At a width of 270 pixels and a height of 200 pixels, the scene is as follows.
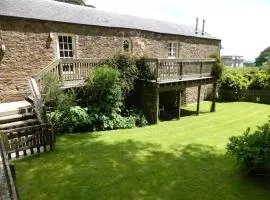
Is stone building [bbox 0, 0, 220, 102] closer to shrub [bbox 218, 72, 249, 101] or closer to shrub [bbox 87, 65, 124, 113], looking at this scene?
shrub [bbox 87, 65, 124, 113]

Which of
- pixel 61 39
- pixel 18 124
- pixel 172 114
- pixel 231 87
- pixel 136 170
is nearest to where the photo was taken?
pixel 136 170

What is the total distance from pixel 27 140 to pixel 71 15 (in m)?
8.94

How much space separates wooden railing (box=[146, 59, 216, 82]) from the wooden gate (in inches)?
264

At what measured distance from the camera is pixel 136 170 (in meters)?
6.87

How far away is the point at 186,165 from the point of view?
7.34 meters

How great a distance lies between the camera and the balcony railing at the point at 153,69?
1077 cm

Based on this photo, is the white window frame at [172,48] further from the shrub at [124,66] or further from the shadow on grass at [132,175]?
the shadow on grass at [132,175]

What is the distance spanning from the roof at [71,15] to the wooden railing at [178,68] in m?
4.33

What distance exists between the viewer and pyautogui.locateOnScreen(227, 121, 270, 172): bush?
606 cm

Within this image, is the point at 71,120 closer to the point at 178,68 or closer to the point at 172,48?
the point at 178,68

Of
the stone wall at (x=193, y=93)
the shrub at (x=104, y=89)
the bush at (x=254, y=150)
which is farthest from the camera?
the stone wall at (x=193, y=93)

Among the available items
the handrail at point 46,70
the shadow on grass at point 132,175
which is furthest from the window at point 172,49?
the shadow on grass at point 132,175

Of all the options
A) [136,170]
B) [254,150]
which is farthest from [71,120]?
[254,150]

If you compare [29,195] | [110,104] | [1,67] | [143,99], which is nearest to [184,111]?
[143,99]
